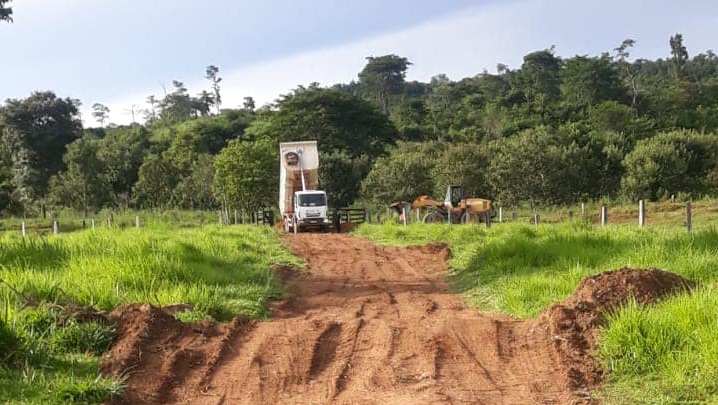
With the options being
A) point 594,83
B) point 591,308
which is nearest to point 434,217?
point 591,308

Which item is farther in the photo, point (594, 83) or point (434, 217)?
point (594, 83)

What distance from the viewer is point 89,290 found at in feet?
27.5

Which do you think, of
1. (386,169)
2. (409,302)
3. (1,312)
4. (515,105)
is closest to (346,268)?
(409,302)

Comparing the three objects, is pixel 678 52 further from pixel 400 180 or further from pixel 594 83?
pixel 400 180

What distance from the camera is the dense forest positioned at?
129ft

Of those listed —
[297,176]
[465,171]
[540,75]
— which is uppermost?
[540,75]

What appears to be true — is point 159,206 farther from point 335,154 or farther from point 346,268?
point 346,268

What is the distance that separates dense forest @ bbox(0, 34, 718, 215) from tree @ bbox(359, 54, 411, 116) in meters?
11.6

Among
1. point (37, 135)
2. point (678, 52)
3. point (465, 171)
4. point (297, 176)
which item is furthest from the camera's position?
point (678, 52)

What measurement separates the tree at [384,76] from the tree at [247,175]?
59.9 metres

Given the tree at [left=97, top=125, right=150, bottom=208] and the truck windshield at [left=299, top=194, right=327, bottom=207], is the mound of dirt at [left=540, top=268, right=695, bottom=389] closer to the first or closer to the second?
the truck windshield at [left=299, top=194, right=327, bottom=207]

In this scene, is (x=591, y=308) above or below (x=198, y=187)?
below

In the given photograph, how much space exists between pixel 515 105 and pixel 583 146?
2337 cm

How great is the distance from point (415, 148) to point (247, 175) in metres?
18.4
